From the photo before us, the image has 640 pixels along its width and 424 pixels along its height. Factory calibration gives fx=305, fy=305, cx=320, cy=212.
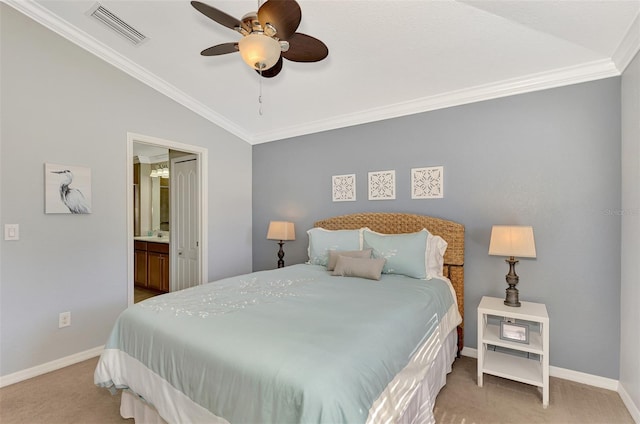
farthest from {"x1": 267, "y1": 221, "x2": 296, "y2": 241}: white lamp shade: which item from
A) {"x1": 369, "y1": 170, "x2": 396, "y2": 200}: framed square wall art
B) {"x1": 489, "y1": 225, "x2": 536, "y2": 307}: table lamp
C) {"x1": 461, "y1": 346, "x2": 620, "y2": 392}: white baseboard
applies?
{"x1": 461, "y1": 346, "x2": 620, "y2": 392}: white baseboard

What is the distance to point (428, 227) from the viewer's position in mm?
3064

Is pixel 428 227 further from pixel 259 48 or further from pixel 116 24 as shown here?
pixel 116 24

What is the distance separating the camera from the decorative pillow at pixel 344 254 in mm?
2964

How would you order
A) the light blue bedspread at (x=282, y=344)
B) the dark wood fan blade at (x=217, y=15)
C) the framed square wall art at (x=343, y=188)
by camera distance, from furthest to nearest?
1. the framed square wall art at (x=343, y=188)
2. the dark wood fan blade at (x=217, y=15)
3. the light blue bedspread at (x=282, y=344)

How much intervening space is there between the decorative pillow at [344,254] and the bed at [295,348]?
0.17m

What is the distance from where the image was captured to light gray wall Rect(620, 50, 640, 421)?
2.02 m

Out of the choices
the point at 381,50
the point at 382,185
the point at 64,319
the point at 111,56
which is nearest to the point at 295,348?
the point at 381,50

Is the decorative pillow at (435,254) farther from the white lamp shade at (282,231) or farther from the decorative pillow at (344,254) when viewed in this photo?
the white lamp shade at (282,231)

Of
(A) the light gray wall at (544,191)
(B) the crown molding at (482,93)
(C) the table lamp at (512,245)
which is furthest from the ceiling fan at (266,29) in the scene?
(C) the table lamp at (512,245)

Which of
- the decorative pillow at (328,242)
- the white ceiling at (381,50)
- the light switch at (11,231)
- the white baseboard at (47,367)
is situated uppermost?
the white ceiling at (381,50)

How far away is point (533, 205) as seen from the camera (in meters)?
2.65

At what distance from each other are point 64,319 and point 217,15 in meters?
2.98

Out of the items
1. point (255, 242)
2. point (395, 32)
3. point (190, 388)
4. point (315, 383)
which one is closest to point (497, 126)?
point (395, 32)

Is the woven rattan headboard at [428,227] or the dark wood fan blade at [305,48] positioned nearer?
the dark wood fan blade at [305,48]
